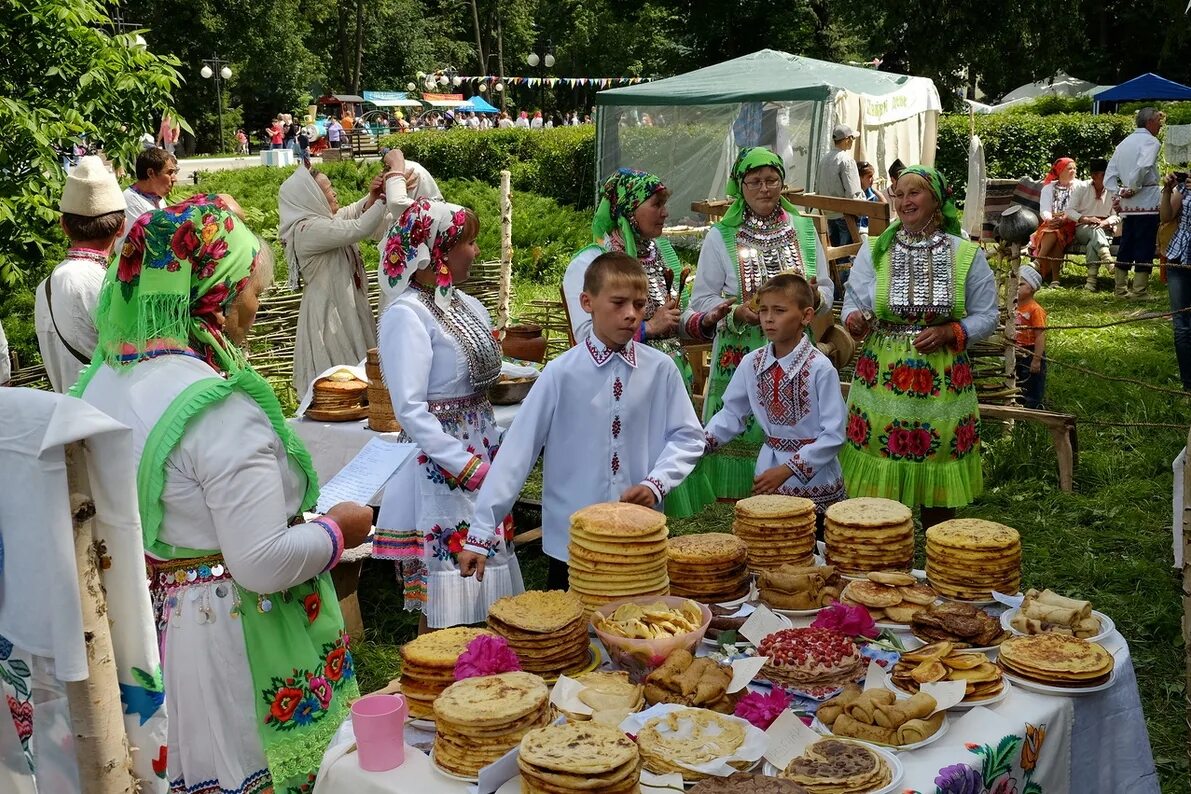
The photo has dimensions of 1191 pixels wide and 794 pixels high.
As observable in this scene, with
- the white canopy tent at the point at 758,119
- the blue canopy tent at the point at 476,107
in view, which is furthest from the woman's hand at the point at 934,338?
the blue canopy tent at the point at 476,107

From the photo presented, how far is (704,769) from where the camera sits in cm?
212

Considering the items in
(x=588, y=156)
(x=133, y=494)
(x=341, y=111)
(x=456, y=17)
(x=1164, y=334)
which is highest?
(x=456, y=17)

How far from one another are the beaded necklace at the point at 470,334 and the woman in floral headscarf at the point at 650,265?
17.2 inches

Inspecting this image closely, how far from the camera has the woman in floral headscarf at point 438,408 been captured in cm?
383

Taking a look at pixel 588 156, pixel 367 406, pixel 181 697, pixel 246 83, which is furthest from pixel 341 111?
pixel 181 697

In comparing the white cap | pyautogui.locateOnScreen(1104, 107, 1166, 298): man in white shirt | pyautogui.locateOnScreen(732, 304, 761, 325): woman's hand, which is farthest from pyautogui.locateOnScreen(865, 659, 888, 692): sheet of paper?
pyautogui.locateOnScreen(1104, 107, 1166, 298): man in white shirt

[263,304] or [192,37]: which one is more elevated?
[192,37]

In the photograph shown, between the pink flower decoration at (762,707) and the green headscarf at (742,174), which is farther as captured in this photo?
the green headscarf at (742,174)

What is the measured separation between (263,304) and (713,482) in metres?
6.81

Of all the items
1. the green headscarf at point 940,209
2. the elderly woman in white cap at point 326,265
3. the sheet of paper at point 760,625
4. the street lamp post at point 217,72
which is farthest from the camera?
the street lamp post at point 217,72

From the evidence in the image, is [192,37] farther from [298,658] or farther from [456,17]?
[298,658]

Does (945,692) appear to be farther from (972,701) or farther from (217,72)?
(217,72)

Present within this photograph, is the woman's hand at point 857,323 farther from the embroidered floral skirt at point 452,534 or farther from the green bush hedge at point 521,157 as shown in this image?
the green bush hedge at point 521,157

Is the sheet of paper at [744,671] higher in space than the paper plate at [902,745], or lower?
higher
